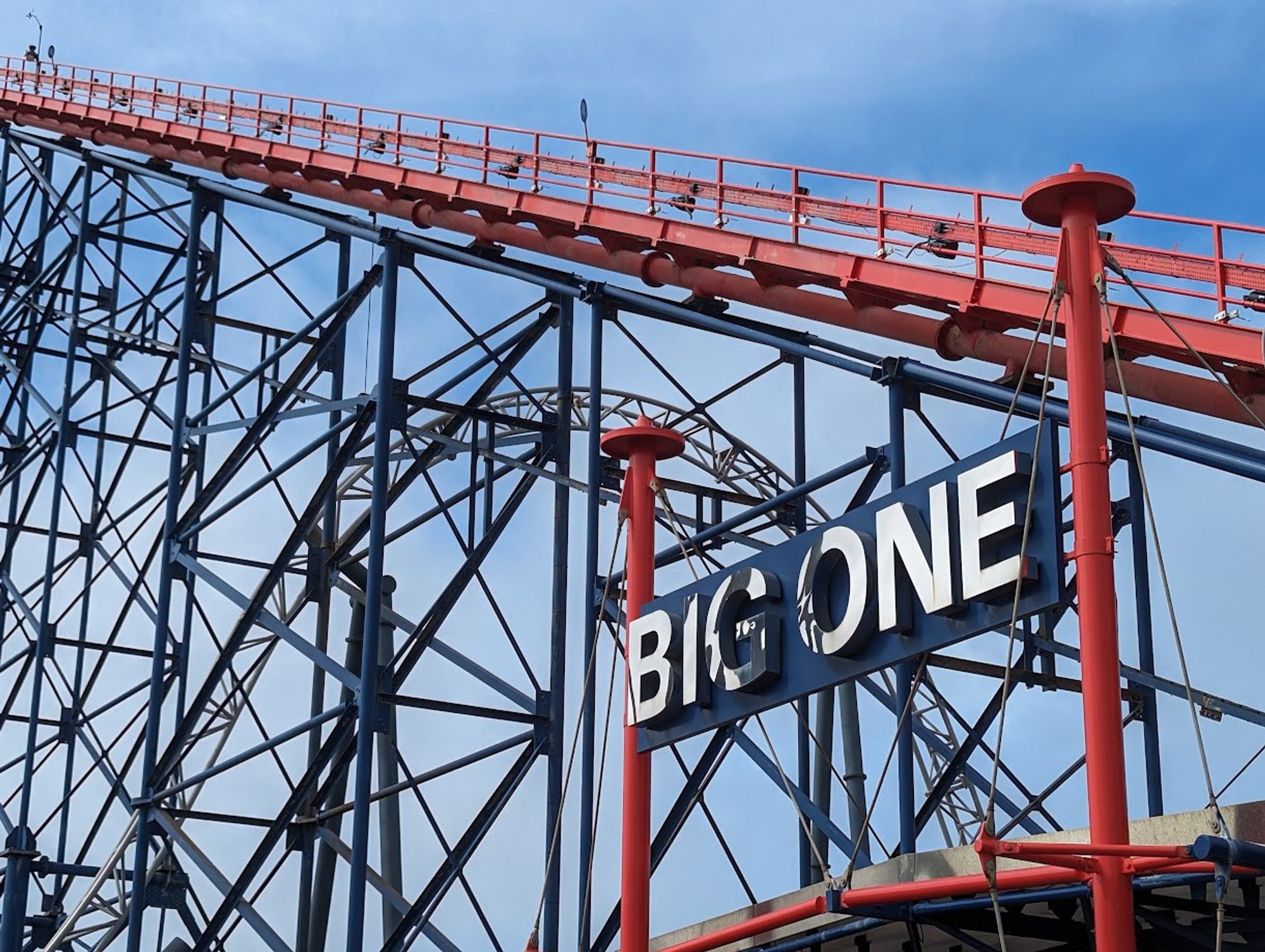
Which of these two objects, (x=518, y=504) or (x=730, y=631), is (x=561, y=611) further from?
(x=730, y=631)

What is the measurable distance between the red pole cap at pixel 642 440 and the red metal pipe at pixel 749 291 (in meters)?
3.26

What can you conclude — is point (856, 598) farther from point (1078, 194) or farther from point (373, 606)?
point (373, 606)

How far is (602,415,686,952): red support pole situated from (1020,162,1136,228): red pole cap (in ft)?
13.0

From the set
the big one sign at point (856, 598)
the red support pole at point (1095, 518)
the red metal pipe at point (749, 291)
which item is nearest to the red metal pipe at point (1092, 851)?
the red support pole at point (1095, 518)

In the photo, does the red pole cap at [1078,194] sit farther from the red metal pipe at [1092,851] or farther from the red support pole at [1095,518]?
the red metal pipe at [1092,851]

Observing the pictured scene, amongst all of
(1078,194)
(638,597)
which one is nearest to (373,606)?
(638,597)

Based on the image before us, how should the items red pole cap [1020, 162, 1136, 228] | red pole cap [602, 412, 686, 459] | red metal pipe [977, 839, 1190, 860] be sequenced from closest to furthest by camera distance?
1. red metal pipe [977, 839, 1190, 860]
2. red pole cap [1020, 162, 1136, 228]
3. red pole cap [602, 412, 686, 459]

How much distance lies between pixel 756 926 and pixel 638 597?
9.91ft

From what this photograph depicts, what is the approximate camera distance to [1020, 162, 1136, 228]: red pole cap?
10.7 metres

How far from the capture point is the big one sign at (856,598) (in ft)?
38.0

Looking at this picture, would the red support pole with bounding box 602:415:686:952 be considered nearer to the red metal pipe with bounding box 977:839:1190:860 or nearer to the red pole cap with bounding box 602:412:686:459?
the red pole cap with bounding box 602:412:686:459

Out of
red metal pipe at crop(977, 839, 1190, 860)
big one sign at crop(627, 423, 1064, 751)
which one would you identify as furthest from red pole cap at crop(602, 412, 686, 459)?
red metal pipe at crop(977, 839, 1190, 860)

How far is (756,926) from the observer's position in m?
12.8

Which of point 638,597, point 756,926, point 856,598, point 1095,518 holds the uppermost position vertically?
point 638,597
